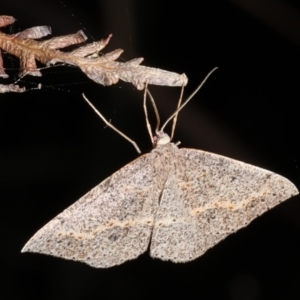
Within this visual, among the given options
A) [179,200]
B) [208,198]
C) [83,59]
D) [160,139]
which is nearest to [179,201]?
[179,200]

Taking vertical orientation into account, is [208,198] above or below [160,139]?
below

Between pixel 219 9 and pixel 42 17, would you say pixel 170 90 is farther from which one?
pixel 42 17

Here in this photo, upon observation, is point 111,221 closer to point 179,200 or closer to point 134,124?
point 179,200

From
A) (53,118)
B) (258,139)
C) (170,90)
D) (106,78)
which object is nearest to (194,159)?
(106,78)

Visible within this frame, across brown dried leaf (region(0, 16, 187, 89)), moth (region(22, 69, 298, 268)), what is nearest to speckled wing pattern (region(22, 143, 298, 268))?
moth (region(22, 69, 298, 268))

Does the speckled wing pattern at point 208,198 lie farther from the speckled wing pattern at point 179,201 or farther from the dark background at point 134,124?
the dark background at point 134,124

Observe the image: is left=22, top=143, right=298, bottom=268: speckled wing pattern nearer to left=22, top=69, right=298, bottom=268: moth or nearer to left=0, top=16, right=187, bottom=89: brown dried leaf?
left=22, top=69, right=298, bottom=268: moth

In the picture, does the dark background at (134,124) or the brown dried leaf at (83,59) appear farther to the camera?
the dark background at (134,124)

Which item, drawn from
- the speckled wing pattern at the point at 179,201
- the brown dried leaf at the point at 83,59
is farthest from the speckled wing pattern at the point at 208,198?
the brown dried leaf at the point at 83,59
